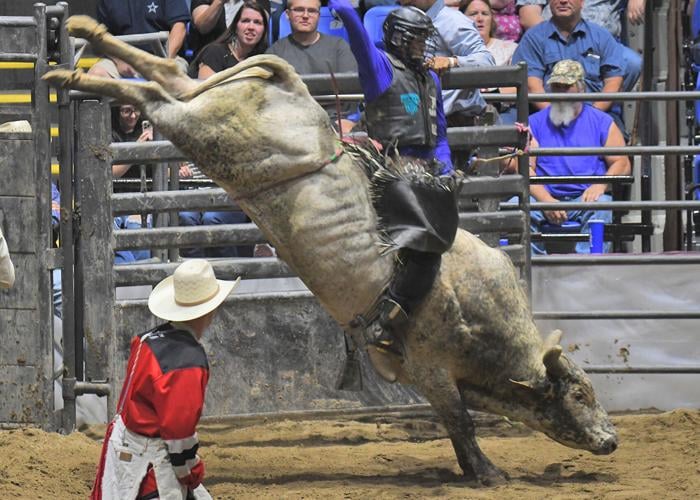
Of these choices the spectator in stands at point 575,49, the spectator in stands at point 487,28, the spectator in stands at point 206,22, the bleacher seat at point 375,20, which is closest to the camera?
the bleacher seat at point 375,20

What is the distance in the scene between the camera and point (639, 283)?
8.40 m

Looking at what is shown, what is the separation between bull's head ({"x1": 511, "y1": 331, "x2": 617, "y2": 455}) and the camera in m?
6.36

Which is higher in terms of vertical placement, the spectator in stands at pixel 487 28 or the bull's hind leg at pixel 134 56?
the bull's hind leg at pixel 134 56

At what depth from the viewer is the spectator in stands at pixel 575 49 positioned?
1061 cm

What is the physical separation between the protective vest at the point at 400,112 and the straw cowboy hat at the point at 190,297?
6.52ft

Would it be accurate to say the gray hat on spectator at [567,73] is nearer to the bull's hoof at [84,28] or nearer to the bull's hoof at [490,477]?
the bull's hoof at [490,477]

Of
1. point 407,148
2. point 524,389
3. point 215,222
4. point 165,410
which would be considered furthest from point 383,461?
point 215,222

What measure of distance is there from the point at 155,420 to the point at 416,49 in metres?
2.87

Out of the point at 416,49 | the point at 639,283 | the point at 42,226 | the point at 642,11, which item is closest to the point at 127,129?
the point at 42,226

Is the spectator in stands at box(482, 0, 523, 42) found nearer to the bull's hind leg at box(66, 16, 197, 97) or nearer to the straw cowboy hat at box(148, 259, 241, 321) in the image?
the bull's hind leg at box(66, 16, 197, 97)

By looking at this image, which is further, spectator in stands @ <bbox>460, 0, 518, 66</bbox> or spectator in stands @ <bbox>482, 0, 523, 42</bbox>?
spectator in stands @ <bbox>482, 0, 523, 42</bbox>

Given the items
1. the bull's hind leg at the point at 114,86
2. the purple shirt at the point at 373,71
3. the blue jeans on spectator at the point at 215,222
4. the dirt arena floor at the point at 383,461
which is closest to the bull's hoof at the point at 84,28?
the bull's hind leg at the point at 114,86

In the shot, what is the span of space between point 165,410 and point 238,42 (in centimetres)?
608

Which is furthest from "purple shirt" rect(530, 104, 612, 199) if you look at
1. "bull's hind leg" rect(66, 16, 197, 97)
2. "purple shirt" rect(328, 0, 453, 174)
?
"bull's hind leg" rect(66, 16, 197, 97)
